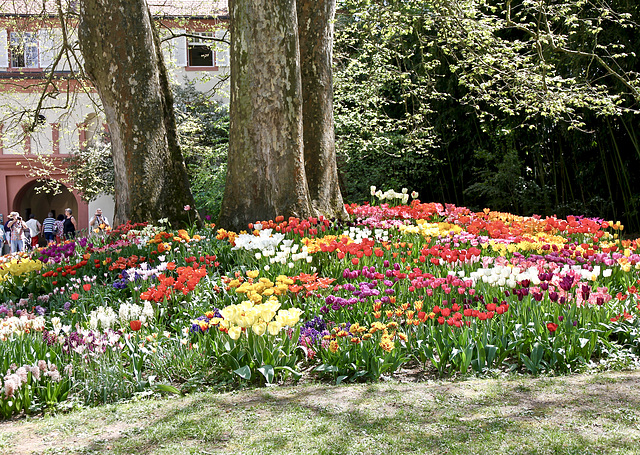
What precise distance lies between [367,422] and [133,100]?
569cm

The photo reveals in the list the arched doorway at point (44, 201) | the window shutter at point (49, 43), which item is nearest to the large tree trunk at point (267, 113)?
the window shutter at point (49, 43)

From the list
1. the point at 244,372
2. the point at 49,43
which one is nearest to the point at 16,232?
the point at 244,372

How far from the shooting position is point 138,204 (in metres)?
7.07

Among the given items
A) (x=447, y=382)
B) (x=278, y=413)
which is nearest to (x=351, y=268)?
(x=447, y=382)

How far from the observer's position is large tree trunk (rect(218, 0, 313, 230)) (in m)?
6.28

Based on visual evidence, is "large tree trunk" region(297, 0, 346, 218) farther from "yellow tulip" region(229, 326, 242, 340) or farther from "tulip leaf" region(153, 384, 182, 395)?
"tulip leaf" region(153, 384, 182, 395)

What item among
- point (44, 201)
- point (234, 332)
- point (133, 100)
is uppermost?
point (133, 100)

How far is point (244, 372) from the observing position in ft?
10.0

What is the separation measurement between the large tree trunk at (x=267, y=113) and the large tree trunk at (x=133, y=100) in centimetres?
125

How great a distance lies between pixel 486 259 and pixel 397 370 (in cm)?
145

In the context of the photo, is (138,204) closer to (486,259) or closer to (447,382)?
(486,259)

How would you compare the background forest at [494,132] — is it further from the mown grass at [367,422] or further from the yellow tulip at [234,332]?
the mown grass at [367,422]

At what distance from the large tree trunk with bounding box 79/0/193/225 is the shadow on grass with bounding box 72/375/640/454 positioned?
4.62 meters

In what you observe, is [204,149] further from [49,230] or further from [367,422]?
[367,422]
